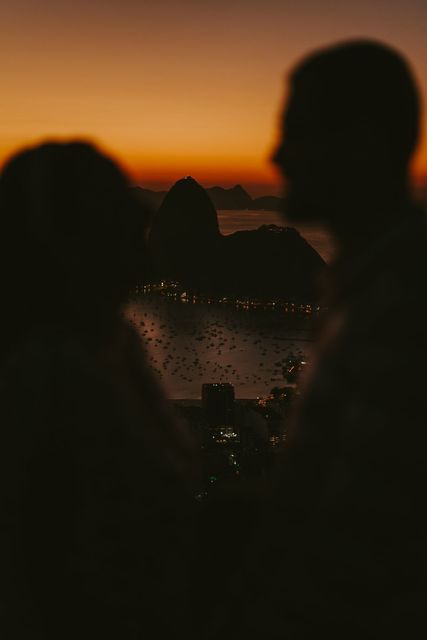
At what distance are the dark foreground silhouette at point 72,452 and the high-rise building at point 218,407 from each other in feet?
74.7

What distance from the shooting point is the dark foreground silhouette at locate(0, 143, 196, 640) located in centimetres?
121

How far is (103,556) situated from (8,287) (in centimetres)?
50

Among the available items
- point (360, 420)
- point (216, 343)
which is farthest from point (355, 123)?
point (216, 343)

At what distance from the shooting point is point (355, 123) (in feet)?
3.61

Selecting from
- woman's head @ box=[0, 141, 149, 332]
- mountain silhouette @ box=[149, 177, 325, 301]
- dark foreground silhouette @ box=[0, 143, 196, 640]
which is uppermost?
woman's head @ box=[0, 141, 149, 332]

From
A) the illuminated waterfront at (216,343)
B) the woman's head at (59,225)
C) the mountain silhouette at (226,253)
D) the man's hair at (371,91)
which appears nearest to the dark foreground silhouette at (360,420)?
the man's hair at (371,91)

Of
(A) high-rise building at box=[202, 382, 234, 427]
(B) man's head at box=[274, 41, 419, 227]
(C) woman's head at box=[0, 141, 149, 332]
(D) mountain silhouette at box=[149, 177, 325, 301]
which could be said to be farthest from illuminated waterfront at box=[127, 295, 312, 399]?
(B) man's head at box=[274, 41, 419, 227]

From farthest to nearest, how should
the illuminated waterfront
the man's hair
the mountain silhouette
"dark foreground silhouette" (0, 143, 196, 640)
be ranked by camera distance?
the mountain silhouette
the illuminated waterfront
"dark foreground silhouette" (0, 143, 196, 640)
the man's hair

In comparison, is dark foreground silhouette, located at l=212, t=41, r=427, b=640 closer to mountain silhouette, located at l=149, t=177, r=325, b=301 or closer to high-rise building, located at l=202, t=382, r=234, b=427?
high-rise building, located at l=202, t=382, r=234, b=427

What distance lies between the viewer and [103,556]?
48.5 inches

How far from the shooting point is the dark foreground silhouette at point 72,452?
121 centimetres

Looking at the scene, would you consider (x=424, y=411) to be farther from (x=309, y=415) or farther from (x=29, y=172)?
(x=29, y=172)

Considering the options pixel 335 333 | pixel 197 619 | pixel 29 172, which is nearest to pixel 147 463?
pixel 197 619

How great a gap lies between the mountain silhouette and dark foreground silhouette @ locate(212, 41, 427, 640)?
2823 inches
